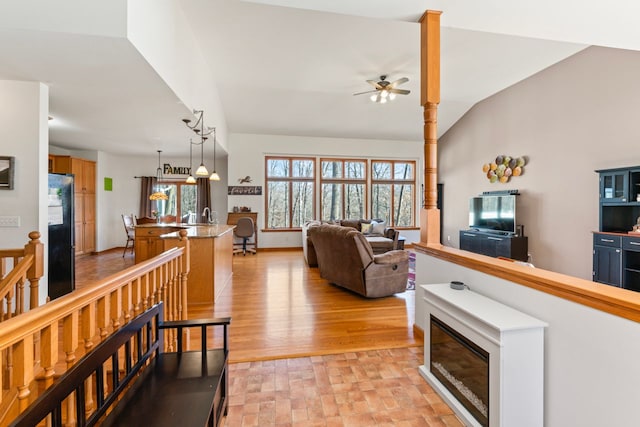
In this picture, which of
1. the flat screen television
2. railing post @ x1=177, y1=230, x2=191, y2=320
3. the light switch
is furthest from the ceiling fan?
the light switch

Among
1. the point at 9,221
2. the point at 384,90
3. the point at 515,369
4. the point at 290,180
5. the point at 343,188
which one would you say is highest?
the point at 384,90

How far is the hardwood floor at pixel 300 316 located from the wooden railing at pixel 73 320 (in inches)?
32.9

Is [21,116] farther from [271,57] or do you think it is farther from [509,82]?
[509,82]

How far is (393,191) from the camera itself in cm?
897

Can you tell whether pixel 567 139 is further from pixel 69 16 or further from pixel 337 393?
pixel 69 16

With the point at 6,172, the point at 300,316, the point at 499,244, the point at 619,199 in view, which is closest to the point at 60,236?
the point at 6,172

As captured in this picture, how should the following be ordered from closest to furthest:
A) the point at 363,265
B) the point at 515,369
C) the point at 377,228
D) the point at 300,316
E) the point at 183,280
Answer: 1. the point at 515,369
2. the point at 183,280
3. the point at 300,316
4. the point at 363,265
5. the point at 377,228

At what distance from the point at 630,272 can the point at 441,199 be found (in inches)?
195

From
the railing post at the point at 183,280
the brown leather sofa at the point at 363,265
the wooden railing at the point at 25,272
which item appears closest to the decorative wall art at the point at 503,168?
the brown leather sofa at the point at 363,265

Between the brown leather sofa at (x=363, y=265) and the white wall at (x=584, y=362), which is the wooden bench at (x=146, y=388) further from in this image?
the brown leather sofa at (x=363, y=265)

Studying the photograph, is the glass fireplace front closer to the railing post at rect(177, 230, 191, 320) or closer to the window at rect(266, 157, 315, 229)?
the railing post at rect(177, 230, 191, 320)

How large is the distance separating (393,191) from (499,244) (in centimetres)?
352

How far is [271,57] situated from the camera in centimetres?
499

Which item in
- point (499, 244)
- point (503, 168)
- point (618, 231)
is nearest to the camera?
point (618, 231)
